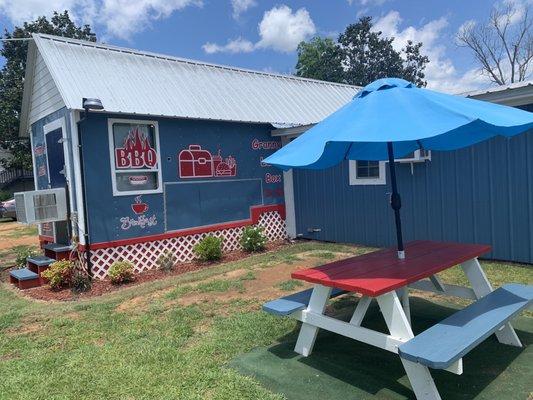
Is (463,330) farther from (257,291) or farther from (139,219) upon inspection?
(139,219)

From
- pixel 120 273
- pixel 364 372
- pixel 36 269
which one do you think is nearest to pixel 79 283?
pixel 120 273

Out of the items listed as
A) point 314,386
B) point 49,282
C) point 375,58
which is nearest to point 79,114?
point 49,282

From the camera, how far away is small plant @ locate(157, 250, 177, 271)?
7.89 meters

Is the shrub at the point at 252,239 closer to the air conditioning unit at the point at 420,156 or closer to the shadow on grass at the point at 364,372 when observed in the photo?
the air conditioning unit at the point at 420,156

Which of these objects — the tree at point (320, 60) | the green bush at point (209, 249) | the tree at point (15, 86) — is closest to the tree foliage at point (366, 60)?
the tree at point (320, 60)

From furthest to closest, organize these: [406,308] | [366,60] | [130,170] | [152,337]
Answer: [366,60] < [130,170] < [152,337] < [406,308]

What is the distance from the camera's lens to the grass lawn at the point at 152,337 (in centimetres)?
328

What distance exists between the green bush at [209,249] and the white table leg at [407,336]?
217 inches

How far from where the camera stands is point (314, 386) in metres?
3.17

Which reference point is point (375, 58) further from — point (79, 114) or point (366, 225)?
point (79, 114)

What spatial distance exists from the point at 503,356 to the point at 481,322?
81 centimetres

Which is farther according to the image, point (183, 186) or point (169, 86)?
point (169, 86)

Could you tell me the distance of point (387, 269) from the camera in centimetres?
354

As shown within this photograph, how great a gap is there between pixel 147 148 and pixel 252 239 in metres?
2.84
